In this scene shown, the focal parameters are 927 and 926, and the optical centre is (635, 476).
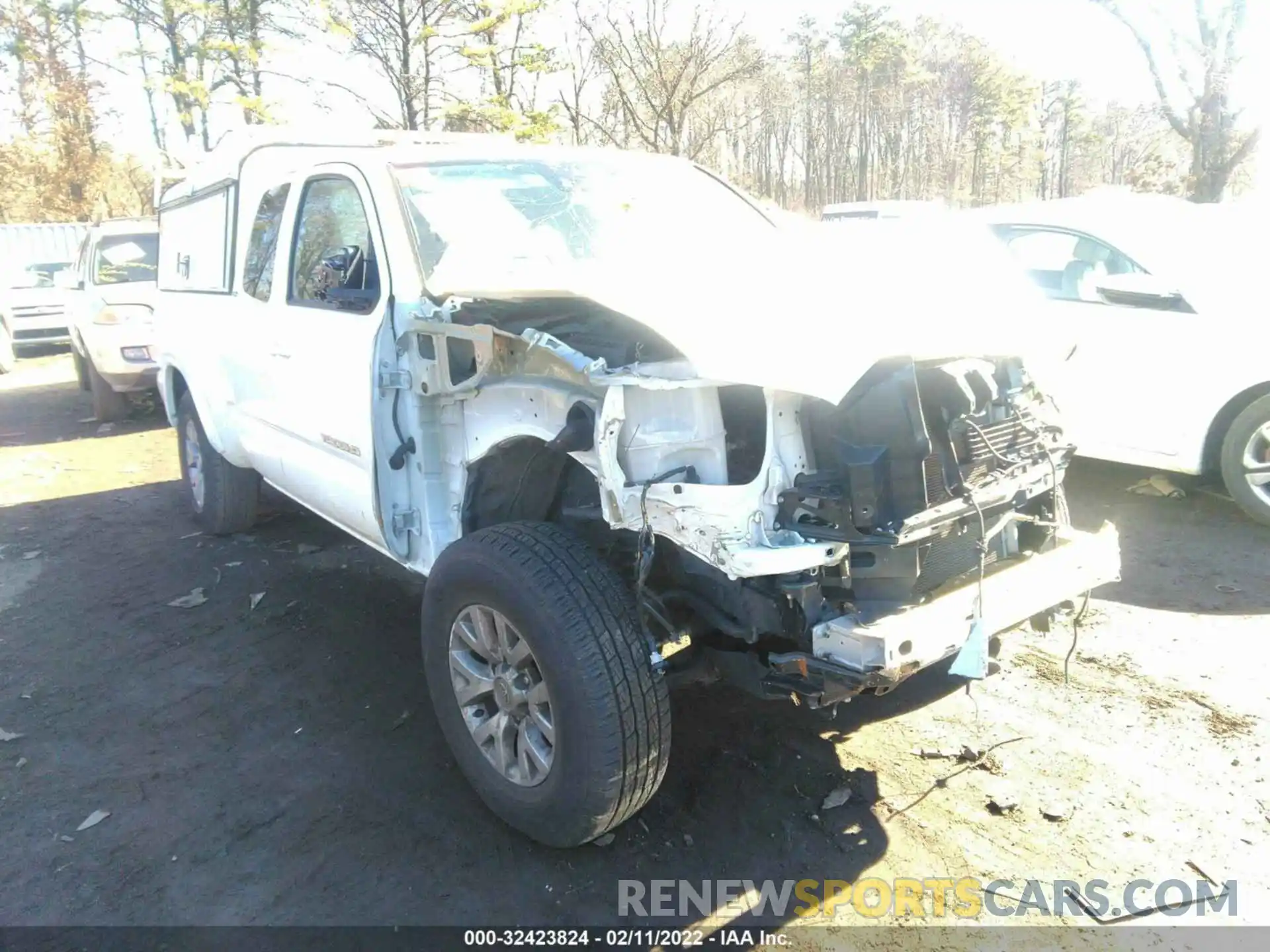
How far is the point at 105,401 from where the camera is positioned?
32.4 ft

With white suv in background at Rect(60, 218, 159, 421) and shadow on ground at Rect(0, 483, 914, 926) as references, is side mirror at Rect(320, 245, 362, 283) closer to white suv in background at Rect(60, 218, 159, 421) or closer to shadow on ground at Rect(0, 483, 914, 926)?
shadow on ground at Rect(0, 483, 914, 926)

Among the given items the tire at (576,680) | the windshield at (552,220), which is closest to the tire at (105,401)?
the windshield at (552,220)

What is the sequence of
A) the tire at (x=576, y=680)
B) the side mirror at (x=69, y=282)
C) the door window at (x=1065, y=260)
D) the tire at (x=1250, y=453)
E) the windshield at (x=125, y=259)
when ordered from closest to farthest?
1. the tire at (x=576, y=680)
2. the tire at (x=1250, y=453)
3. the door window at (x=1065, y=260)
4. the windshield at (x=125, y=259)
5. the side mirror at (x=69, y=282)

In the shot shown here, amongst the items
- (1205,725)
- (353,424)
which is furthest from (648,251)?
(1205,725)

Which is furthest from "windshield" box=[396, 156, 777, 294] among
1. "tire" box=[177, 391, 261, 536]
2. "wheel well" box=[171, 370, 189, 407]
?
"wheel well" box=[171, 370, 189, 407]

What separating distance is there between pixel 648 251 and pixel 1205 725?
2.77 m

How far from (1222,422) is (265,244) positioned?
5.32 m

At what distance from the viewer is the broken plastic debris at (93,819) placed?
10.2ft

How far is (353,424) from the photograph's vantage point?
3.71m

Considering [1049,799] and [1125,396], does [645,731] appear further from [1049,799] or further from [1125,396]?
[1125,396]

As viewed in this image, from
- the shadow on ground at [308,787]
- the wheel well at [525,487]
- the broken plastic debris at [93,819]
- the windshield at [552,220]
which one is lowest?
the broken plastic debris at [93,819]

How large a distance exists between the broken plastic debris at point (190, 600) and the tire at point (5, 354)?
12.0m

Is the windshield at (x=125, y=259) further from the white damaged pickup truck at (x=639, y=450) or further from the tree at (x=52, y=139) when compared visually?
the tree at (x=52, y=139)

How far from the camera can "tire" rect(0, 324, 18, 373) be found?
14409mm
